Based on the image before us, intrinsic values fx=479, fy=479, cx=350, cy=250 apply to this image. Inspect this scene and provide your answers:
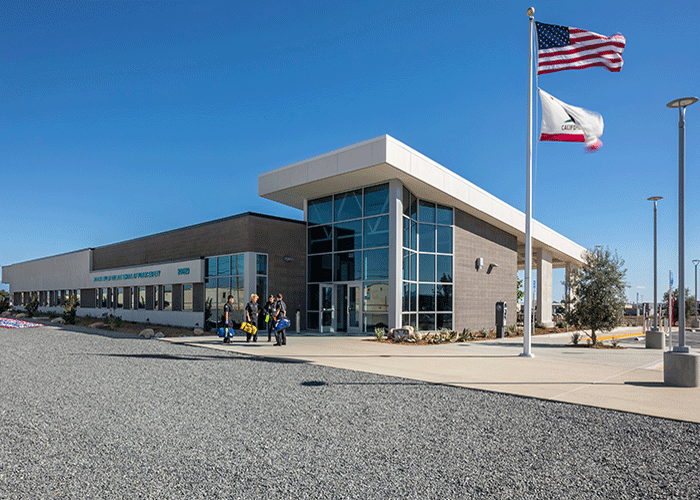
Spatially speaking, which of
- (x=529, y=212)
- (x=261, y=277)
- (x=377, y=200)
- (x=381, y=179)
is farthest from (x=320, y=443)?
(x=261, y=277)

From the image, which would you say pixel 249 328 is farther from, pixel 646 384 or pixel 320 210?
pixel 646 384

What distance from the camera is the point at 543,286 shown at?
31.5 meters

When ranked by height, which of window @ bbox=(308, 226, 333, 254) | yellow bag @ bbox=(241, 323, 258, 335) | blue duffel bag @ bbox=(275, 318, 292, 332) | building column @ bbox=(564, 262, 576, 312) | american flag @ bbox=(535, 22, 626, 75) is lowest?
yellow bag @ bbox=(241, 323, 258, 335)

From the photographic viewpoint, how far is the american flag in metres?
12.7

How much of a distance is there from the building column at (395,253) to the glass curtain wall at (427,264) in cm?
84

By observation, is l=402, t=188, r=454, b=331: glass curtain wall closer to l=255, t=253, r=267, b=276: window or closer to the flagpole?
l=255, t=253, r=267, b=276: window

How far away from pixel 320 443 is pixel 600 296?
15.8m

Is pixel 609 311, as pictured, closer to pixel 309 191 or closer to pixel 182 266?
pixel 309 191

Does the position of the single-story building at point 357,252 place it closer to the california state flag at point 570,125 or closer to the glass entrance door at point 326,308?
the glass entrance door at point 326,308

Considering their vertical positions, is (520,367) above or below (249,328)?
below

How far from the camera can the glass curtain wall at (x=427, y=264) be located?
2083 cm

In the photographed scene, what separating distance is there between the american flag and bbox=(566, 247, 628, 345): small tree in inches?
325

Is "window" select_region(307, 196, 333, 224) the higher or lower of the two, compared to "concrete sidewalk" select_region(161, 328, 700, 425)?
higher

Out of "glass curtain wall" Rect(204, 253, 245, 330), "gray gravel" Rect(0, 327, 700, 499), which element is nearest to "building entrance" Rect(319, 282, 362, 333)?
"glass curtain wall" Rect(204, 253, 245, 330)
